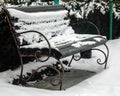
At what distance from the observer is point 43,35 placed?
15.5 feet

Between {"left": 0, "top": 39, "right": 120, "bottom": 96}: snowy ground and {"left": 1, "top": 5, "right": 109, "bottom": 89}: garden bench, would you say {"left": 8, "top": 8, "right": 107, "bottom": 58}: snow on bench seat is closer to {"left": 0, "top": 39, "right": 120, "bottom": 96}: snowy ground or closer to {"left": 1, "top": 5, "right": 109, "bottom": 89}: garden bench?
{"left": 1, "top": 5, "right": 109, "bottom": 89}: garden bench

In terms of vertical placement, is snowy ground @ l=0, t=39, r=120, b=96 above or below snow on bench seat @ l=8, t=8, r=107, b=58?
below

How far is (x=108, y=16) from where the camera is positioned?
845 cm

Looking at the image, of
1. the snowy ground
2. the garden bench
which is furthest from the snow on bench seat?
the snowy ground

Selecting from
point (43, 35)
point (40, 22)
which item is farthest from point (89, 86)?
point (40, 22)

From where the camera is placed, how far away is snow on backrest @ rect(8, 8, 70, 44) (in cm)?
509

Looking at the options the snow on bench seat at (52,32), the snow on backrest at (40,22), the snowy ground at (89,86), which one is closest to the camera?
the snowy ground at (89,86)

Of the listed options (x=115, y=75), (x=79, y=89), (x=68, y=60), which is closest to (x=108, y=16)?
(x=68, y=60)

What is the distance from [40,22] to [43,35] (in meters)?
0.87

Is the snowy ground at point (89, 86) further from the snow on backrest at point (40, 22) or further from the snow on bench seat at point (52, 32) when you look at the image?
the snow on backrest at point (40, 22)

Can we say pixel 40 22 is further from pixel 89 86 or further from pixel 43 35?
pixel 89 86

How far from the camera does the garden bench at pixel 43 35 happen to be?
4.78 metres

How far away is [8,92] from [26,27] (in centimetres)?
111

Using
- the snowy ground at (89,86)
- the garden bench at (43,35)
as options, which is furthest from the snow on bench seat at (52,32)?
the snowy ground at (89,86)
